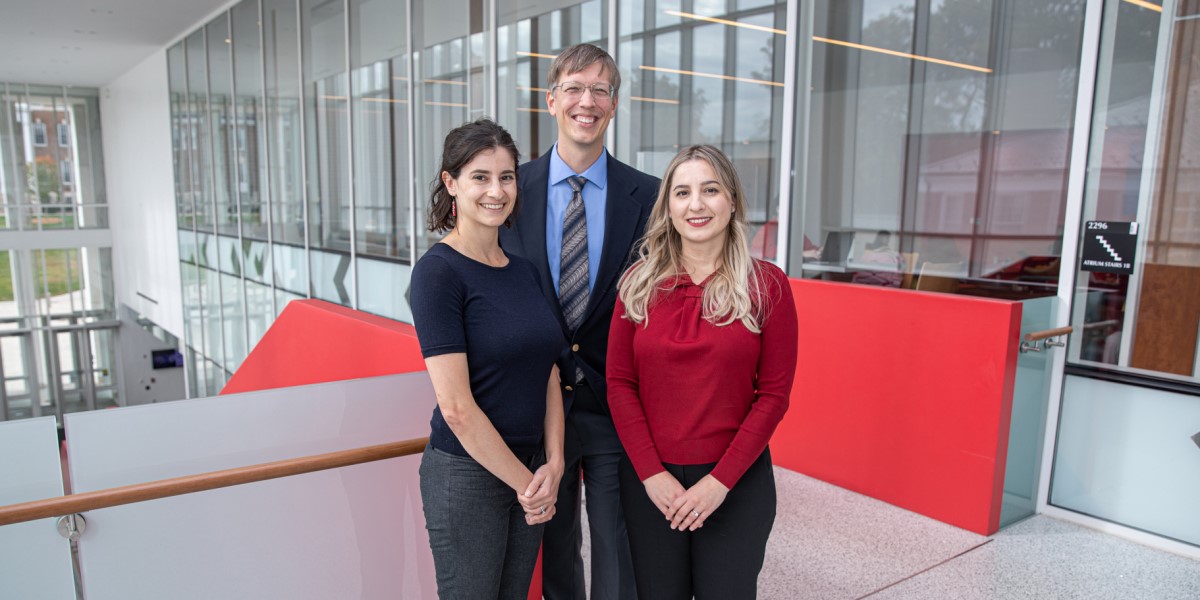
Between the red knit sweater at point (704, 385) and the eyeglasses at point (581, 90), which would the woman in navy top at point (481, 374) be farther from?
the eyeglasses at point (581, 90)

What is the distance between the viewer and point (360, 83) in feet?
→ 27.6

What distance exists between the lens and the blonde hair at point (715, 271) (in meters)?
1.74

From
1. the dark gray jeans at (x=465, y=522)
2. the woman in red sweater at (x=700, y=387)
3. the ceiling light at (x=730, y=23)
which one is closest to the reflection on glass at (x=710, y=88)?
the ceiling light at (x=730, y=23)

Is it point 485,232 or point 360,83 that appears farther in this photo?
point 360,83

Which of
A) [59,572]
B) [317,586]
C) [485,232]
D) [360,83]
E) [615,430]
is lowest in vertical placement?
[317,586]

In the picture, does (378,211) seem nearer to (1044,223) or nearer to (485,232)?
(1044,223)

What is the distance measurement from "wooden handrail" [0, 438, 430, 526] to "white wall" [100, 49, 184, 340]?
52.7 feet

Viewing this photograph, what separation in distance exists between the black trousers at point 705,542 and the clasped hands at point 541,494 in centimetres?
21

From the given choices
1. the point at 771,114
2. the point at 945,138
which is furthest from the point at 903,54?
the point at 771,114

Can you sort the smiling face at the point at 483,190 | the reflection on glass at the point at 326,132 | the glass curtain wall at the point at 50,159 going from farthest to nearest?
the glass curtain wall at the point at 50,159
the reflection on glass at the point at 326,132
the smiling face at the point at 483,190

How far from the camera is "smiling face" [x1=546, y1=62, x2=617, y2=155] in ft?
6.57

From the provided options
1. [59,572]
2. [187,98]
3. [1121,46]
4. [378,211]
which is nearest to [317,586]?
[59,572]

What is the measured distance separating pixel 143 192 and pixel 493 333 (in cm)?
2004

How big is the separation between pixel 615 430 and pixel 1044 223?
440 cm
